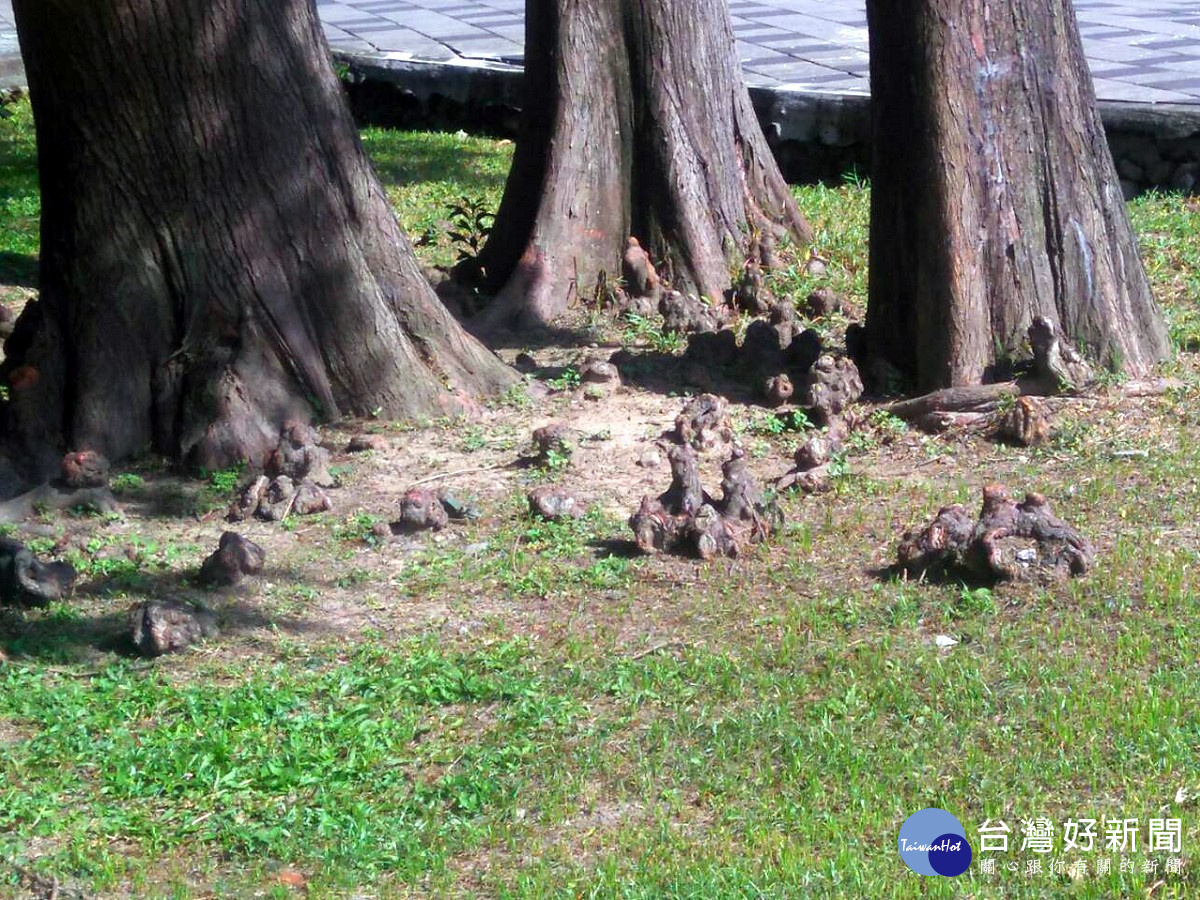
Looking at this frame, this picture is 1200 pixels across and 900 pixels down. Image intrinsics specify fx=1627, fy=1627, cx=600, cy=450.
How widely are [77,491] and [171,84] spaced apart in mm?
1699

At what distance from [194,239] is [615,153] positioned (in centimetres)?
298

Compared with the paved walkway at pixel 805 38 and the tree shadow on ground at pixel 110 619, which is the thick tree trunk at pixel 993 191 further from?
the paved walkway at pixel 805 38

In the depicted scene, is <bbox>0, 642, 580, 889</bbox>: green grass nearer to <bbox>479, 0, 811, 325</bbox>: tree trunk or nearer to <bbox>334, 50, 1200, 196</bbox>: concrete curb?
<bbox>479, 0, 811, 325</bbox>: tree trunk

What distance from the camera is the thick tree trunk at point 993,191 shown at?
22.8 feet

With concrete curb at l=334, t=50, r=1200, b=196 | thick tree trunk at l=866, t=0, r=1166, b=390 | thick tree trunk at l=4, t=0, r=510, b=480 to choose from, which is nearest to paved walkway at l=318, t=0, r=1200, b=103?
concrete curb at l=334, t=50, r=1200, b=196

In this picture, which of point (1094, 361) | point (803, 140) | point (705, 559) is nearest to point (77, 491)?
point (705, 559)

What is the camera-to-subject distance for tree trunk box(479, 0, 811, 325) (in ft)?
29.4

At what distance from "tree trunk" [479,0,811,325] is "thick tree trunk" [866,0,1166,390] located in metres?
1.90

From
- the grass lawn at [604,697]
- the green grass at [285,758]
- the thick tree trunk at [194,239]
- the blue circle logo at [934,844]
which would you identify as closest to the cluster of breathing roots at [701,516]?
the grass lawn at [604,697]

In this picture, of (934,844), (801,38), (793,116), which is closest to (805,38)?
(801,38)

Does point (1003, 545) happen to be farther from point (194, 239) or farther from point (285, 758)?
point (194, 239)

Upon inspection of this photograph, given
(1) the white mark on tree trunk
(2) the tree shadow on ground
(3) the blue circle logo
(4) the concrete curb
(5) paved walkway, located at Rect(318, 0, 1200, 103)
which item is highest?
(5) paved walkway, located at Rect(318, 0, 1200, 103)

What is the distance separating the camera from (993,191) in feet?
23.1

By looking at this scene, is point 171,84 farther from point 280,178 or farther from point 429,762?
point 429,762
